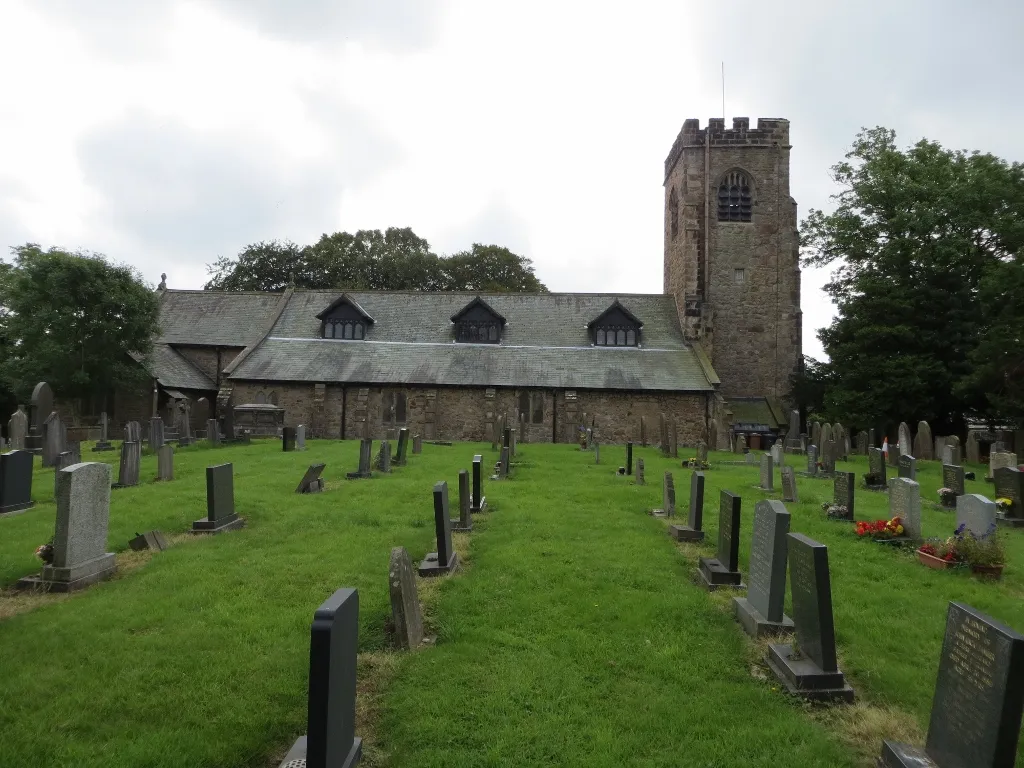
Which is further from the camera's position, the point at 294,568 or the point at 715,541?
the point at 715,541

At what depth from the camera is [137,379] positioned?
2683 centimetres

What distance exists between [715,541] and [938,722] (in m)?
5.72

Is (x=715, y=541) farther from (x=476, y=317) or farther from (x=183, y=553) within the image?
(x=476, y=317)

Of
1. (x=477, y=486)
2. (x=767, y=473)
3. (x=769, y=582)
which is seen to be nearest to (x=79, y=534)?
(x=477, y=486)

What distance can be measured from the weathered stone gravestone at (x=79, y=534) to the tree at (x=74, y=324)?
21.3 metres

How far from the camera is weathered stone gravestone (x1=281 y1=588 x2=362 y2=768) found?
3236mm

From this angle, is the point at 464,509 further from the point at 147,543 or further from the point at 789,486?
the point at 789,486

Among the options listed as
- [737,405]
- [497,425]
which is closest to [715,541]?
[497,425]

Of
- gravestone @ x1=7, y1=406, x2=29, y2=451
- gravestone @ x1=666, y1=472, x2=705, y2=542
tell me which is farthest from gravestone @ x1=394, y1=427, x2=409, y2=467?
gravestone @ x1=7, y1=406, x2=29, y2=451

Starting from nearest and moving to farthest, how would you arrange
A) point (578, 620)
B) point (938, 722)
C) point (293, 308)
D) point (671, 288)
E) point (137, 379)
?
point (938, 722), point (578, 620), point (137, 379), point (293, 308), point (671, 288)

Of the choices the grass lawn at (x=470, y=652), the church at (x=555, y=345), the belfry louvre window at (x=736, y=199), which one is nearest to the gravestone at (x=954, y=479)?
the grass lawn at (x=470, y=652)

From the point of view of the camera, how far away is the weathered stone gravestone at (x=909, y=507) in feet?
30.3

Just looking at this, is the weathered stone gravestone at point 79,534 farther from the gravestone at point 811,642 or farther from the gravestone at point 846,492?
the gravestone at point 846,492

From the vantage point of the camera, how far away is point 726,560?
300 inches
